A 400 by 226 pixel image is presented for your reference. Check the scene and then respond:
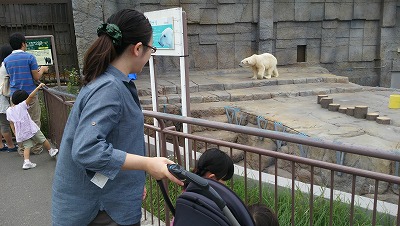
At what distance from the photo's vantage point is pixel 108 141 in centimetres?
152

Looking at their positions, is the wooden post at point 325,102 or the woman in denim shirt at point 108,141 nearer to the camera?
the woman in denim shirt at point 108,141

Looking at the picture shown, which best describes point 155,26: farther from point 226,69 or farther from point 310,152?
point 226,69

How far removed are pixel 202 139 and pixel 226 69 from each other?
971 cm

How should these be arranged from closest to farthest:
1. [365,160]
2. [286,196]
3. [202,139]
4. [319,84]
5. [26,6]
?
1. [202,139]
2. [286,196]
3. [365,160]
4. [26,6]
5. [319,84]

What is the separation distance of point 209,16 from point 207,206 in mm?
10776

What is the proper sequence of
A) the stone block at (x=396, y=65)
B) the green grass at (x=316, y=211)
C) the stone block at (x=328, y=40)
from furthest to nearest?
the stone block at (x=396, y=65), the stone block at (x=328, y=40), the green grass at (x=316, y=211)

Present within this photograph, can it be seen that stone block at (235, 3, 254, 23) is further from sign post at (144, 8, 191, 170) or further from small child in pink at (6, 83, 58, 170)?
small child in pink at (6, 83, 58, 170)

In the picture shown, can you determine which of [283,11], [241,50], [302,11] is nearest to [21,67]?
[241,50]

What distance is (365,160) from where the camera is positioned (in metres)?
5.03

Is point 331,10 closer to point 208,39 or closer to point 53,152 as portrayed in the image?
point 208,39

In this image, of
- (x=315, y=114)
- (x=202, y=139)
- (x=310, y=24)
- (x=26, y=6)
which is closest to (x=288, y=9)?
Result: (x=310, y=24)

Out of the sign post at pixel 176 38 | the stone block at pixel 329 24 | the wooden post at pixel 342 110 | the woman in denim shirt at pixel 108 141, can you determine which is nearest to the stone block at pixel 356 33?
the stone block at pixel 329 24

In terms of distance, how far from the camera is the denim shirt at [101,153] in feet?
4.61

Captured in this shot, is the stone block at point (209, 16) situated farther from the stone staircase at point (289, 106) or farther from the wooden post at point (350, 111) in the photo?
the wooden post at point (350, 111)
